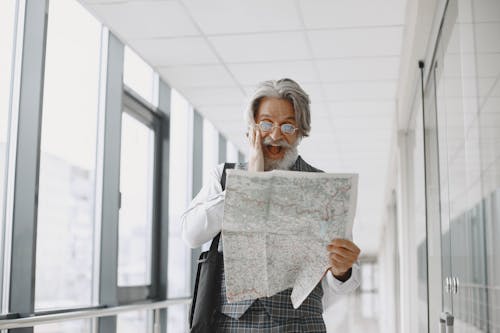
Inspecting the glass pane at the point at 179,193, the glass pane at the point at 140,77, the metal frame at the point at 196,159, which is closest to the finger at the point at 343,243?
the glass pane at the point at 140,77

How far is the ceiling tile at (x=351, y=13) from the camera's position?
4.23 metres

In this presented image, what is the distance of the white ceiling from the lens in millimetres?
4348

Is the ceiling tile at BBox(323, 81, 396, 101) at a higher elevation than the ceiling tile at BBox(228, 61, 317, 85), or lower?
lower

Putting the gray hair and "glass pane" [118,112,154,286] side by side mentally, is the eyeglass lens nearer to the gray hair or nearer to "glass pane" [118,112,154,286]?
the gray hair

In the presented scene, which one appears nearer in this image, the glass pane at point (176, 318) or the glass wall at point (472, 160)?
the glass wall at point (472, 160)

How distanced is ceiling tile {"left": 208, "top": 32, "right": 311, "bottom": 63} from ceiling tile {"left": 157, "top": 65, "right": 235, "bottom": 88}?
28 centimetres

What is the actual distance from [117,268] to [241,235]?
342 centimetres

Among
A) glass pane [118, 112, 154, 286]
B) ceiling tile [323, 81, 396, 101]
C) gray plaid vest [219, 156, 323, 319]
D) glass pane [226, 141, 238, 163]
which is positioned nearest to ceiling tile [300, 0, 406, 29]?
ceiling tile [323, 81, 396, 101]

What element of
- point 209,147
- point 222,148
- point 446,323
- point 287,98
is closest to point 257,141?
point 287,98

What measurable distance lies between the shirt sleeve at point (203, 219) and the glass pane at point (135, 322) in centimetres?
339

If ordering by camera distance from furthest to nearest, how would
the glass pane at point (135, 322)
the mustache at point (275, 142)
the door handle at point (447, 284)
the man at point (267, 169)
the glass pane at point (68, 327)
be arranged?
the glass pane at point (135, 322)
the glass pane at point (68, 327)
the door handle at point (447, 284)
the mustache at point (275, 142)
the man at point (267, 169)

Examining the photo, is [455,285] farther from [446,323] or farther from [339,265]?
[339,265]

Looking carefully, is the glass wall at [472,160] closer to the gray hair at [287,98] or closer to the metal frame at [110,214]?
the gray hair at [287,98]

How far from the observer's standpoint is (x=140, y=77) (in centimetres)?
575
